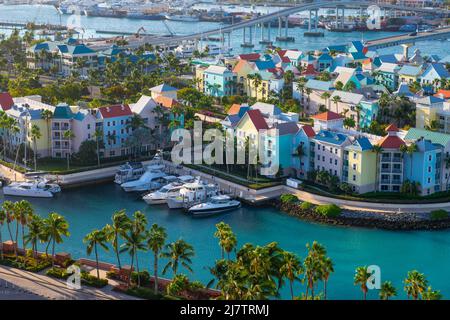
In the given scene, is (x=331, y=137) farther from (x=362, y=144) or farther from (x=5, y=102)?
(x=5, y=102)

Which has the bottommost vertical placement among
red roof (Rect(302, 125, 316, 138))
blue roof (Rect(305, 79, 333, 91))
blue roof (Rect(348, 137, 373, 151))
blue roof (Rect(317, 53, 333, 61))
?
blue roof (Rect(348, 137, 373, 151))

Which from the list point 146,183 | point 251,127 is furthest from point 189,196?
point 251,127

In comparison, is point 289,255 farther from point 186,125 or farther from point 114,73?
point 114,73

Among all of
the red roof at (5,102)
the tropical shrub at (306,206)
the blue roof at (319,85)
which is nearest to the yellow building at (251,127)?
the tropical shrub at (306,206)

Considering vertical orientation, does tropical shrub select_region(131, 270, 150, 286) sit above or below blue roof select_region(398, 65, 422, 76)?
below

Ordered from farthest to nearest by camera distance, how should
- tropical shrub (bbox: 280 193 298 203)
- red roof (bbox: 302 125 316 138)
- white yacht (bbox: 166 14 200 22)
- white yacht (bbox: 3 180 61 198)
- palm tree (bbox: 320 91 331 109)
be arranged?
white yacht (bbox: 166 14 200 22) < palm tree (bbox: 320 91 331 109) < red roof (bbox: 302 125 316 138) < white yacht (bbox: 3 180 61 198) < tropical shrub (bbox: 280 193 298 203)

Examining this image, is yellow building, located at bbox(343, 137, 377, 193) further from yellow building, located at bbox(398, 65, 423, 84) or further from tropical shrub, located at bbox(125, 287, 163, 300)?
yellow building, located at bbox(398, 65, 423, 84)

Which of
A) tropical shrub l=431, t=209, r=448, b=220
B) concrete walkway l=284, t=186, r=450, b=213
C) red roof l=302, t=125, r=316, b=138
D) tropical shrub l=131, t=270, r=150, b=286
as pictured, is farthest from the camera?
red roof l=302, t=125, r=316, b=138

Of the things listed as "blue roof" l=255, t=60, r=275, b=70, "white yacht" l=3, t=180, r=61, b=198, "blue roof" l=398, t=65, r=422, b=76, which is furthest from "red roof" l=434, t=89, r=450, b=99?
"white yacht" l=3, t=180, r=61, b=198
